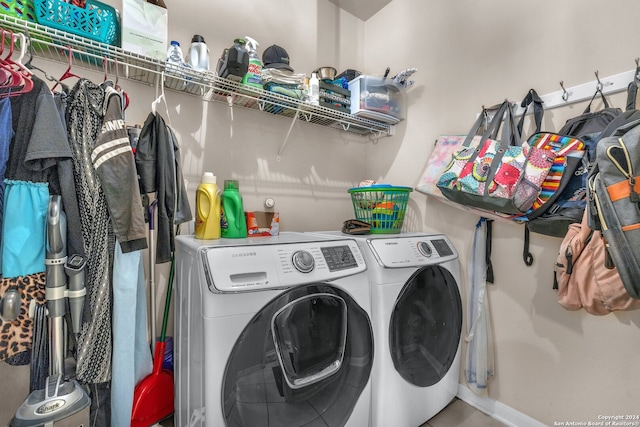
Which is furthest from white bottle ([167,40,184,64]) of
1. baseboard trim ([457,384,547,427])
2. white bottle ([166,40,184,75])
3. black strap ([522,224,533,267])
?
baseboard trim ([457,384,547,427])

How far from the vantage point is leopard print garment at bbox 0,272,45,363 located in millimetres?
883

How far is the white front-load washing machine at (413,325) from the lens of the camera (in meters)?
1.20

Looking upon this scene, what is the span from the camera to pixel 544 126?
1.37 m

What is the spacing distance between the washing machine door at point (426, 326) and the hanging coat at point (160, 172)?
1.02 metres

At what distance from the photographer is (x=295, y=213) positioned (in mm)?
1970

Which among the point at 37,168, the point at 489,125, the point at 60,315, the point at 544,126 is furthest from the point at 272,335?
the point at 544,126

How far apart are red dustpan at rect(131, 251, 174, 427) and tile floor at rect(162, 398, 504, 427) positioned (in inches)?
5.0

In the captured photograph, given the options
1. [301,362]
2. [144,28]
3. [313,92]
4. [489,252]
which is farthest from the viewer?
[313,92]

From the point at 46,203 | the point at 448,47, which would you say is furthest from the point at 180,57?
the point at 448,47

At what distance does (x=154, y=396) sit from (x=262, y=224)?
901 millimetres

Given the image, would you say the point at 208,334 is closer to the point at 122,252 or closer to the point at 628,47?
the point at 122,252

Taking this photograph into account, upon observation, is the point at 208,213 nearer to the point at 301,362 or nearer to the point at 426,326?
the point at 301,362

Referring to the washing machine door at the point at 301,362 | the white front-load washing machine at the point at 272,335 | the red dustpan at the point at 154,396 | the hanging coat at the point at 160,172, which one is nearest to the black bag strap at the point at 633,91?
the white front-load washing machine at the point at 272,335

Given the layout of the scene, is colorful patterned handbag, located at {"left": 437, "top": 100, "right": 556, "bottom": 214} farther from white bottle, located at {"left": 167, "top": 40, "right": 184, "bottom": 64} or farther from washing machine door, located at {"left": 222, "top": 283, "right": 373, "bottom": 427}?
Answer: white bottle, located at {"left": 167, "top": 40, "right": 184, "bottom": 64}
